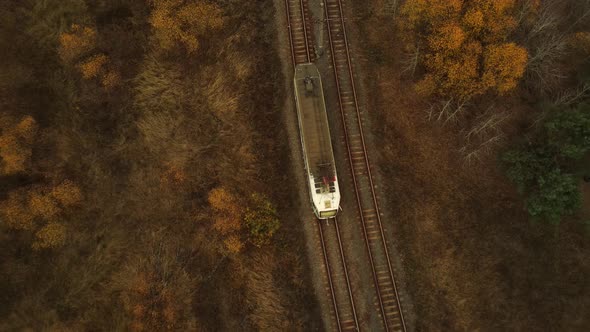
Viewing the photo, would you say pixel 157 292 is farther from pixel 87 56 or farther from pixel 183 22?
pixel 183 22

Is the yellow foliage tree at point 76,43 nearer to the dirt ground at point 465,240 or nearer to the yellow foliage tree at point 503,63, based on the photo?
the dirt ground at point 465,240

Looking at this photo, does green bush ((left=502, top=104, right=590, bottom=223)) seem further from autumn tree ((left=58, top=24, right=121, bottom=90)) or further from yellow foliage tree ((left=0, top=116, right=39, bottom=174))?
yellow foliage tree ((left=0, top=116, right=39, bottom=174))

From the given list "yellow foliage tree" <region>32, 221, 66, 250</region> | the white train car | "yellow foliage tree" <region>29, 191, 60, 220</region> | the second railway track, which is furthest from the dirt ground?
"yellow foliage tree" <region>29, 191, 60, 220</region>

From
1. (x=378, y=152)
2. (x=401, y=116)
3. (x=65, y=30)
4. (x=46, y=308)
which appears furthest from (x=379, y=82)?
(x=46, y=308)

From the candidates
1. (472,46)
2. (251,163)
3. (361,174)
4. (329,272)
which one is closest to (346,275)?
(329,272)

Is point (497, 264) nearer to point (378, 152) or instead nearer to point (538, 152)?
point (538, 152)

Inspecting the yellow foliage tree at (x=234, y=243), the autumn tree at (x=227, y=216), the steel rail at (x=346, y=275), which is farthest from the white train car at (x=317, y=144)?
the yellow foliage tree at (x=234, y=243)
